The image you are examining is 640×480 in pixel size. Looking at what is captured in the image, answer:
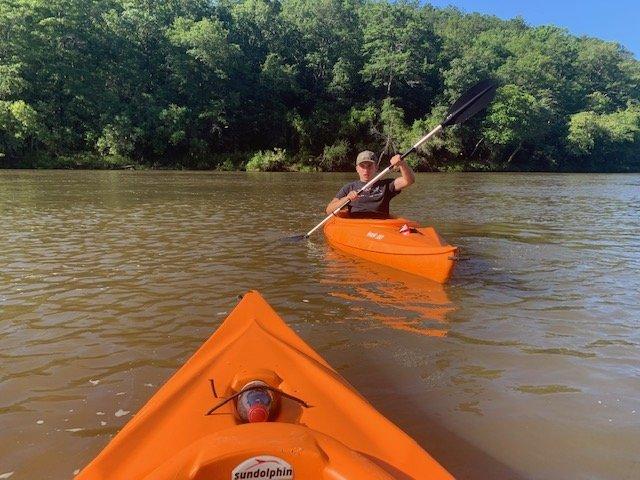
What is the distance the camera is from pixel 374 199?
6805 mm

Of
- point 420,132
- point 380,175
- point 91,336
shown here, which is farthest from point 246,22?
point 91,336

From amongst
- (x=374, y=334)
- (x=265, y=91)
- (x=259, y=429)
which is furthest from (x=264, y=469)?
(x=265, y=91)

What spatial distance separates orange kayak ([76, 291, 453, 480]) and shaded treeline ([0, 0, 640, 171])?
96.5ft

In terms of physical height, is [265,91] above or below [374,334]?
above

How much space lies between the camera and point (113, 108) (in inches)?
1287

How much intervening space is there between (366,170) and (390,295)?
240 centimetres

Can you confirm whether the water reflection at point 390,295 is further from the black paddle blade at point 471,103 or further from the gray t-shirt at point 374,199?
→ the black paddle blade at point 471,103

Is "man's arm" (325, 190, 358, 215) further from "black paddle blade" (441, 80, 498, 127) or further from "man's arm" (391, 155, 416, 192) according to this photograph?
"black paddle blade" (441, 80, 498, 127)

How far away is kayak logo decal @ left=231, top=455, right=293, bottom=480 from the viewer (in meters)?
1.58

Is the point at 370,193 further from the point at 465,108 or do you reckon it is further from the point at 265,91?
the point at 265,91

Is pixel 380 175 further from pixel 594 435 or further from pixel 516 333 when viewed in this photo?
pixel 594 435

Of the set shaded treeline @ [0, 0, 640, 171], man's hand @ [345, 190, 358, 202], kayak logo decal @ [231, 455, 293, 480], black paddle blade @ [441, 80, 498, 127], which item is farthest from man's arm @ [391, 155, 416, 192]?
shaded treeline @ [0, 0, 640, 171]

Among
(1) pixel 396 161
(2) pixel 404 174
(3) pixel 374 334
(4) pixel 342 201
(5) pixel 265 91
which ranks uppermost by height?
(5) pixel 265 91

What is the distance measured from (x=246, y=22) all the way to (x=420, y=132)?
16.7 meters
